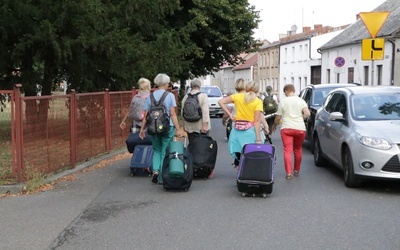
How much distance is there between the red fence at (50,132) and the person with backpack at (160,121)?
1.72m

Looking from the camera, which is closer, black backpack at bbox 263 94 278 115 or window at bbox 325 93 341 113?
window at bbox 325 93 341 113

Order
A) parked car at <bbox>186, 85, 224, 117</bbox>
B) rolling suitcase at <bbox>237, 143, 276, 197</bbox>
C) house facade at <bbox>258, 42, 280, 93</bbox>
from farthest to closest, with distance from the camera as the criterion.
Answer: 1. house facade at <bbox>258, 42, 280, 93</bbox>
2. parked car at <bbox>186, 85, 224, 117</bbox>
3. rolling suitcase at <bbox>237, 143, 276, 197</bbox>

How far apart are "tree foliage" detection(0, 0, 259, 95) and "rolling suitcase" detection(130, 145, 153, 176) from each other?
15.6ft

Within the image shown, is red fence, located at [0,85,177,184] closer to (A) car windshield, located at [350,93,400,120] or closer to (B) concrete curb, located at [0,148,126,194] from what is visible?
(B) concrete curb, located at [0,148,126,194]

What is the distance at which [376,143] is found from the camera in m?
9.03

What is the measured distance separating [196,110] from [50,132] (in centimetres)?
254

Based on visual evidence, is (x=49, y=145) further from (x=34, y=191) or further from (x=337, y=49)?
(x=337, y=49)

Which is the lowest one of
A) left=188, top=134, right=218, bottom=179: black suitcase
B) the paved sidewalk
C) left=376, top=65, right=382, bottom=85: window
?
the paved sidewalk

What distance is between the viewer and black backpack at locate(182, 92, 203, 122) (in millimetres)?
10664

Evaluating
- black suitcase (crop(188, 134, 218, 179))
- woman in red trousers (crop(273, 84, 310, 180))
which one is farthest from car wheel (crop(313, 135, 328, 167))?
black suitcase (crop(188, 134, 218, 179))

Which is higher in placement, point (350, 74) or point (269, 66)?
point (269, 66)

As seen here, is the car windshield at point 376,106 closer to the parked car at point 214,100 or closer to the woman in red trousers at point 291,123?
the woman in red trousers at point 291,123

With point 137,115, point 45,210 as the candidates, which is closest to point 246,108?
point 137,115

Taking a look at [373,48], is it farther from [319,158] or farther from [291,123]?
[291,123]
